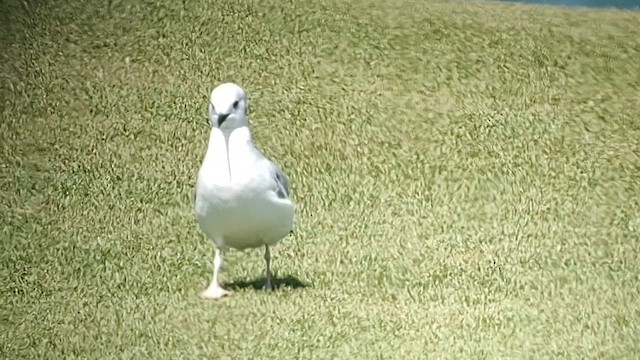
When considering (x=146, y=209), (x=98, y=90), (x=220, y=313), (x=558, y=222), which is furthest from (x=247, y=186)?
(x=98, y=90)

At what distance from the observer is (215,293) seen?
1.98 m

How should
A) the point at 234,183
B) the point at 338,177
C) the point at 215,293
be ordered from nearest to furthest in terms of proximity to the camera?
the point at 234,183 < the point at 215,293 < the point at 338,177

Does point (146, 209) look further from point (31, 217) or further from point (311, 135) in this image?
point (311, 135)

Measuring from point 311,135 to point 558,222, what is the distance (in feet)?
2.55

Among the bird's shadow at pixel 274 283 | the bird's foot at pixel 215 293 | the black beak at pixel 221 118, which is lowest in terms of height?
the bird's shadow at pixel 274 283

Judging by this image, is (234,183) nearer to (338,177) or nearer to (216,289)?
(216,289)

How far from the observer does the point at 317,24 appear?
11.3ft

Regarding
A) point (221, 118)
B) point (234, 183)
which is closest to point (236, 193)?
point (234, 183)

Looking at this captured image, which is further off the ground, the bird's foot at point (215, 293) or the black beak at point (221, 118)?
the black beak at point (221, 118)

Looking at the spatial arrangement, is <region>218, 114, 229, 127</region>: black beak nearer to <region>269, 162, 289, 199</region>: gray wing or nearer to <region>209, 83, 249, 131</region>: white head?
<region>209, 83, 249, 131</region>: white head

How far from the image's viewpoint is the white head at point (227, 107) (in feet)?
6.18

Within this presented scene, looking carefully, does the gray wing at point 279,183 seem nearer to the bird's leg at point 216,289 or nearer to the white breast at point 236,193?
the white breast at point 236,193

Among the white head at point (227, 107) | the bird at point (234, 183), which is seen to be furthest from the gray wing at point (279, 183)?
the white head at point (227, 107)

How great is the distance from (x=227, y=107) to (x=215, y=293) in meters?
0.36
